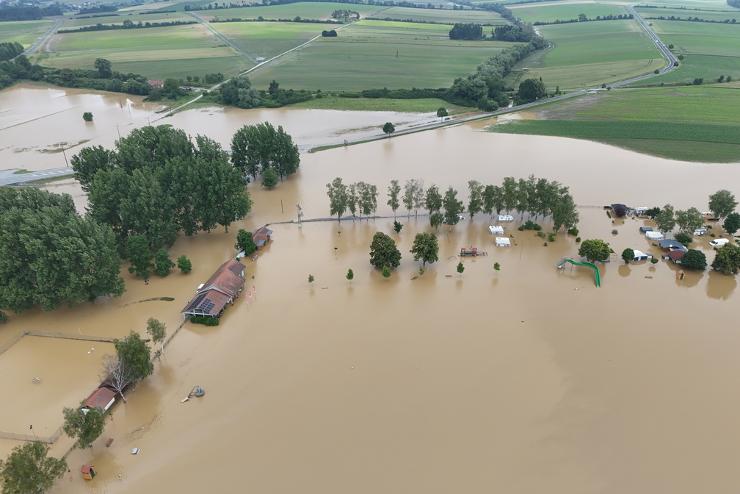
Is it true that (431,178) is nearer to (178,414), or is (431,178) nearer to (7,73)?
(178,414)

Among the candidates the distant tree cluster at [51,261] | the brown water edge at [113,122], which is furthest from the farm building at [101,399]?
the brown water edge at [113,122]

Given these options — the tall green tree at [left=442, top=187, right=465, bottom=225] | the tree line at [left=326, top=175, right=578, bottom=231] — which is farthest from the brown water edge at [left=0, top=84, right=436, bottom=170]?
the tall green tree at [left=442, top=187, right=465, bottom=225]

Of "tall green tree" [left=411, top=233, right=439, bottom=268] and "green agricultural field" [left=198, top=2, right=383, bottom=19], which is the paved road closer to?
"tall green tree" [left=411, top=233, right=439, bottom=268]

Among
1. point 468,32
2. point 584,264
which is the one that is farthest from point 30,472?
point 468,32

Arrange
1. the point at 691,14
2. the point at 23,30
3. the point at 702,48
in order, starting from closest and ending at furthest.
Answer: the point at 702,48 → the point at 23,30 → the point at 691,14

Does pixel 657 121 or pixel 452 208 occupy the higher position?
pixel 657 121

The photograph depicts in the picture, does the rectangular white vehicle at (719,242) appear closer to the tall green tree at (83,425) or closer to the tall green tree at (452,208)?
the tall green tree at (452,208)

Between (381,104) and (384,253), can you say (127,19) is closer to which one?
(381,104)
